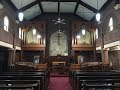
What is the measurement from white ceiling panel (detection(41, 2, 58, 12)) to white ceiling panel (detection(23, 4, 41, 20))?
0.78m

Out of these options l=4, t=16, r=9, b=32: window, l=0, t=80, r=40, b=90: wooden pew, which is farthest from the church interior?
l=0, t=80, r=40, b=90: wooden pew

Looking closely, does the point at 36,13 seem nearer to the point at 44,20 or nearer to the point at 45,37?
the point at 44,20

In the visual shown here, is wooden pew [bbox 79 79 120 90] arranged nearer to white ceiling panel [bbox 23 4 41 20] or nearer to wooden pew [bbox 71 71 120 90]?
wooden pew [bbox 71 71 120 90]

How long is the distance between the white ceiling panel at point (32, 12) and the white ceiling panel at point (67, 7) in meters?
2.86

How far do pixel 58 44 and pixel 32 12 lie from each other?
536 cm

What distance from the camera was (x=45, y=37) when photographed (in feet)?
75.5

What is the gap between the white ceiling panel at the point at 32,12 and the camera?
21.6 m

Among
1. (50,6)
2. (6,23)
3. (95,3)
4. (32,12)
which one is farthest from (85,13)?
(6,23)

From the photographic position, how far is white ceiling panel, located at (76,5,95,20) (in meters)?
21.8

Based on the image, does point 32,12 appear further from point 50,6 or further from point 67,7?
point 67,7

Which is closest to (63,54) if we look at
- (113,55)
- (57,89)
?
(113,55)

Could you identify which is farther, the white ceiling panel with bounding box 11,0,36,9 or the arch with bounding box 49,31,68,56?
the arch with bounding box 49,31,68,56

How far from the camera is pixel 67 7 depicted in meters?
22.7

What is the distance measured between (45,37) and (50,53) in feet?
8.58
